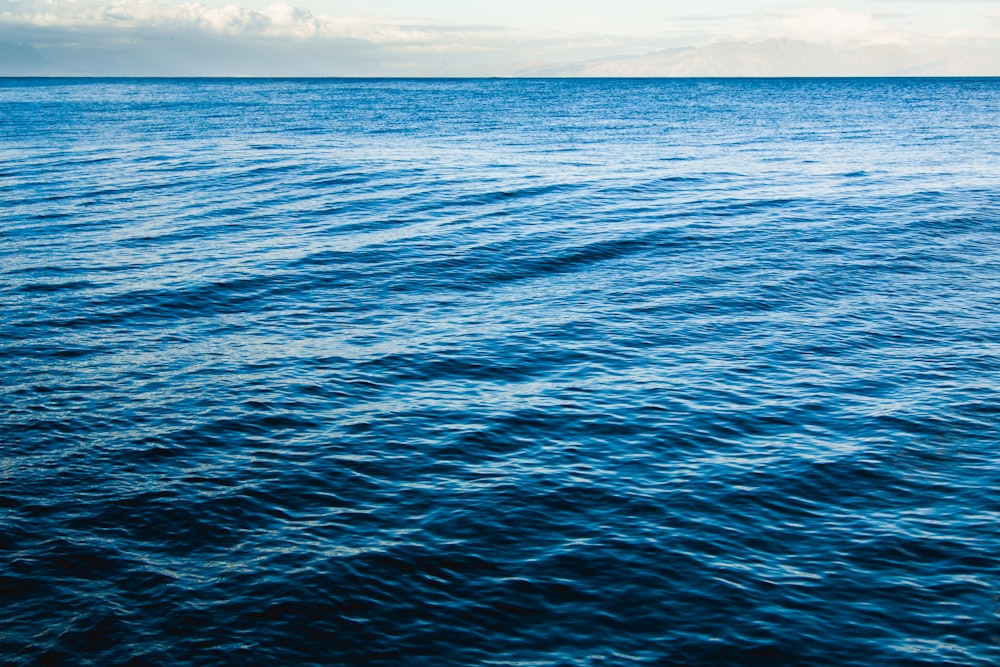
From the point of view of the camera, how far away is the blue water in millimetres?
13227

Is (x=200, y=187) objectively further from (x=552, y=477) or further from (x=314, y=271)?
(x=552, y=477)

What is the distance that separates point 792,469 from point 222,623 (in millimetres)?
11253

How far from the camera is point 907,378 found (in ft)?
76.9

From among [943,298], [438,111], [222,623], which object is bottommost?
[222,623]

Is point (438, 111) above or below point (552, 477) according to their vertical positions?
above

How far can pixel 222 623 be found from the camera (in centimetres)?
1295

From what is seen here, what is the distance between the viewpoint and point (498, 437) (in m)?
19.6

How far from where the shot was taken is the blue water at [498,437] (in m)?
13.2

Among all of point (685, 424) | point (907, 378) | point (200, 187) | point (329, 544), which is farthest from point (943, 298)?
point (200, 187)

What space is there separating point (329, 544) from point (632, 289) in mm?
19873

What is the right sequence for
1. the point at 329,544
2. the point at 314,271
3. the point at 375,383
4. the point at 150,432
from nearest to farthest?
the point at 329,544
the point at 150,432
the point at 375,383
the point at 314,271

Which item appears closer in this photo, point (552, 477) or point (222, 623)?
point (222, 623)

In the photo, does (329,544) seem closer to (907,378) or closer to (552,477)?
(552,477)

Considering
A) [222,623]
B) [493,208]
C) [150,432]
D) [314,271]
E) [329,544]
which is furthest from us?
[493,208]
